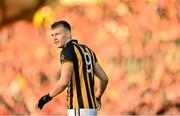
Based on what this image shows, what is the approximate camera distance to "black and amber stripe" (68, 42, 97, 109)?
689 centimetres

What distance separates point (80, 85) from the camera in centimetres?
690

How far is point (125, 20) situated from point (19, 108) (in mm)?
1966

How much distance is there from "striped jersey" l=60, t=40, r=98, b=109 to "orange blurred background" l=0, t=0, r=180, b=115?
14.0 ft

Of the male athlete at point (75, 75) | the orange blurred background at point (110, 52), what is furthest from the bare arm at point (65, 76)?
the orange blurred background at point (110, 52)

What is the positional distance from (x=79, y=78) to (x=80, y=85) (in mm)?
63

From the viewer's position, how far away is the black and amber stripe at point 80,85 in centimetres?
689

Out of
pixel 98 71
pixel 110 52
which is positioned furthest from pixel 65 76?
pixel 110 52

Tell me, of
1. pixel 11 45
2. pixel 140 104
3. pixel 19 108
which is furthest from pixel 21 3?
pixel 140 104

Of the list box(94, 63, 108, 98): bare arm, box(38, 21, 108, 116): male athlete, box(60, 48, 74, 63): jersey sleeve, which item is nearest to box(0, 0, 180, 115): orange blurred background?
box(94, 63, 108, 98): bare arm

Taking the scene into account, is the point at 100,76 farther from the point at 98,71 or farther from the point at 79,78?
the point at 79,78

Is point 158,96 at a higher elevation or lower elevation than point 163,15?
lower

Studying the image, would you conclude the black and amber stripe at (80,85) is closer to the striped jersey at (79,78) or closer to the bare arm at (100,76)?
the striped jersey at (79,78)

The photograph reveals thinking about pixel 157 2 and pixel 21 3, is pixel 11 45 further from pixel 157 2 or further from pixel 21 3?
pixel 157 2

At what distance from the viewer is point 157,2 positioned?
1117 centimetres
